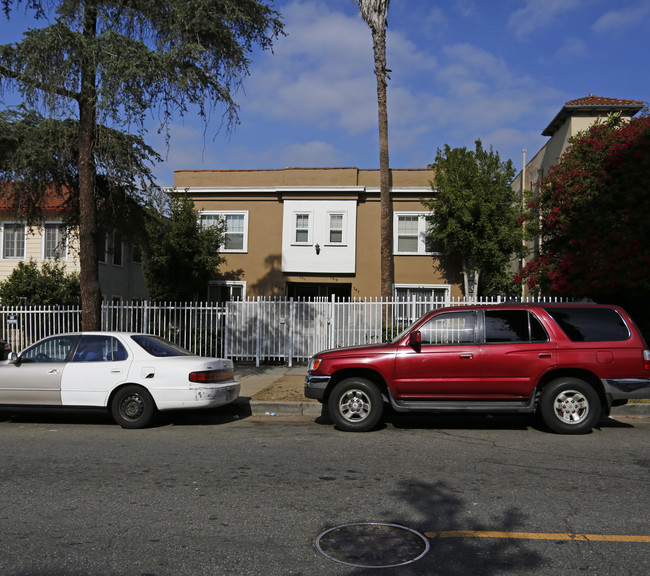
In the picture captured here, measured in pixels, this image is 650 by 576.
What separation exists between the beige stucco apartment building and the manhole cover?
17339 mm

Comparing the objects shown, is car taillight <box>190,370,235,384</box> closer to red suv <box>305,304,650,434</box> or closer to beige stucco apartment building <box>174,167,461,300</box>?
red suv <box>305,304,650,434</box>

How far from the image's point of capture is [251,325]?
54.4 ft

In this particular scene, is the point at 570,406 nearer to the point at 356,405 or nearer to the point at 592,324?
the point at 592,324

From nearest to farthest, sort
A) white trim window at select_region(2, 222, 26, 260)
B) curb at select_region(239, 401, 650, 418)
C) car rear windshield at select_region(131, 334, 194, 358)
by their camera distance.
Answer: car rear windshield at select_region(131, 334, 194, 358), curb at select_region(239, 401, 650, 418), white trim window at select_region(2, 222, 26, 260)

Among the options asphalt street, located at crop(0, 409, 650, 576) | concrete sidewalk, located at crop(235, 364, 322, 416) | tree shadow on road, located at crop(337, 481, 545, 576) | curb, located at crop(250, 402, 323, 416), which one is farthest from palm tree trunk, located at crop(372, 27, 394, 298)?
tree shadow on road, located at crop(337, 481, 545, 576)

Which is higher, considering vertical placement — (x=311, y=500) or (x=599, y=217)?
(x=599, y=217)

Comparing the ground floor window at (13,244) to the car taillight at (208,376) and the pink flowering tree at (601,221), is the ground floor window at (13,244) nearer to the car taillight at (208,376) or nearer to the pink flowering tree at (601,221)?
the car taillight at (208,376)

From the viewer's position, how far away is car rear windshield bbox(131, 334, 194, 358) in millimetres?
9148

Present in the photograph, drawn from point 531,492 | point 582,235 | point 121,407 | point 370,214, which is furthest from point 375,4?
point 531,492

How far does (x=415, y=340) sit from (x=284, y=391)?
4.20 metres

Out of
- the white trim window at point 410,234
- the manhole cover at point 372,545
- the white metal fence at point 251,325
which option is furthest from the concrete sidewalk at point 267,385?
the white trim window at point 410,234

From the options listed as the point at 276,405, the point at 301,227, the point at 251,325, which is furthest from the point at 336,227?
the point at 276,405

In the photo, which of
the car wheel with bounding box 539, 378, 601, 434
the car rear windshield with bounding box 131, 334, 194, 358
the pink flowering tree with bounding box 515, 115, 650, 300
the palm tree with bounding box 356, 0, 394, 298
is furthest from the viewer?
the palm tree with bounding box 356, 0, 394, 298

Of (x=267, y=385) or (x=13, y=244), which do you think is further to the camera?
(x=13, y=244)
